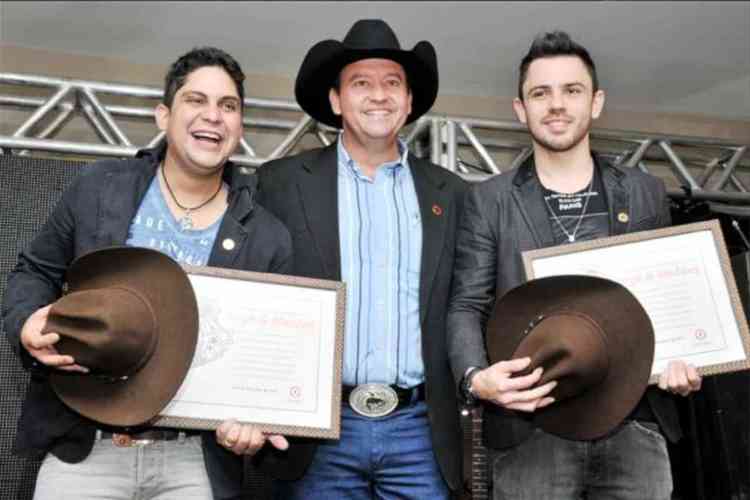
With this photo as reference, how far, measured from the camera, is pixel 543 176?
2.58 meters

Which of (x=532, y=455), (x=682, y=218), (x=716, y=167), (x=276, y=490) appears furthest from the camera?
(x=716, y=167)

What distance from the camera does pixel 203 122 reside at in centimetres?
238

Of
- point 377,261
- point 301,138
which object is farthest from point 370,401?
point 301,138

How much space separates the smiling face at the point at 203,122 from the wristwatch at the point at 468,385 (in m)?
0.89

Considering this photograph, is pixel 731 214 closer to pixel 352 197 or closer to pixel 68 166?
pixel 352 197

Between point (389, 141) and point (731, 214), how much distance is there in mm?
2995

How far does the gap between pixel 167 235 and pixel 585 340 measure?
111 centimetres

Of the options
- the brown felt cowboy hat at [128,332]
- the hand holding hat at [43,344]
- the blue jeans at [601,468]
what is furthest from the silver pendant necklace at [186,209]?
the blue jeans at [601,468]

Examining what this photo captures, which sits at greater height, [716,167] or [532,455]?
[716,167]

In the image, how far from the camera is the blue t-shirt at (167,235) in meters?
2.26

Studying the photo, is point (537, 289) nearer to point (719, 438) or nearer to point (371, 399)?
point (371, 399)

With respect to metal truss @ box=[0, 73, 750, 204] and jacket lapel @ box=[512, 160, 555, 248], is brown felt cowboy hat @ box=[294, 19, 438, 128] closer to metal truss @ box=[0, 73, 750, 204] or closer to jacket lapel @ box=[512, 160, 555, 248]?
jacket lapel @ box=[512, 160, 555, 248]

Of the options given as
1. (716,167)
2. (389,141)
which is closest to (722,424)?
(716,167)

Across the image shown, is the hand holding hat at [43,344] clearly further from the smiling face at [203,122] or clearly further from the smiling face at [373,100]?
the smiling face at [373,100]
